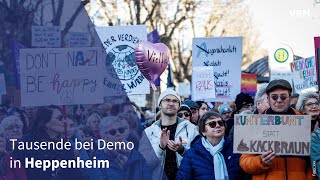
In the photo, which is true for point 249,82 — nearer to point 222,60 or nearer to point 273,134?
point 222,60

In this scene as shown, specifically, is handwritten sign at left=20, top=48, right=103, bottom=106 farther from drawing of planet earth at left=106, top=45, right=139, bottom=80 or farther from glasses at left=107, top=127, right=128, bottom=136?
drawing of planet earth at left=106, top=45, right=139, bottom=80

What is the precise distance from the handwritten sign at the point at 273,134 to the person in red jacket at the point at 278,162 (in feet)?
0.27

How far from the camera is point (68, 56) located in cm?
514

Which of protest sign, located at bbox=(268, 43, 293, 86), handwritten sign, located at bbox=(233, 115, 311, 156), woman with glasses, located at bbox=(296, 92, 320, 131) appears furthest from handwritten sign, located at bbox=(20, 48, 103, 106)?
protest sign, located at bbox=(268, 43, 293, 86)

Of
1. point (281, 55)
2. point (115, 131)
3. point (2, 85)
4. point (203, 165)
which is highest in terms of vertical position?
point (281, 55)

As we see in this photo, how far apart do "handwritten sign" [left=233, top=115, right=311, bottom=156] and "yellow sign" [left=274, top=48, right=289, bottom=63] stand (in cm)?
1205

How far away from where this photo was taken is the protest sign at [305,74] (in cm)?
1303

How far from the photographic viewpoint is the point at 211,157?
631 centimetres

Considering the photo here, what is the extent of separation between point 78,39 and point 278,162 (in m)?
1.62

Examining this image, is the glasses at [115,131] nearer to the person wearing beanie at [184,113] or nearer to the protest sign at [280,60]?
the person wearing beanie at [184,113]

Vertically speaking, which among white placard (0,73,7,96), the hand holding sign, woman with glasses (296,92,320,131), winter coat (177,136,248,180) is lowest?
winter coat (177,136,248,180)

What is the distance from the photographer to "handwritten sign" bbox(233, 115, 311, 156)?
5707 millimetres

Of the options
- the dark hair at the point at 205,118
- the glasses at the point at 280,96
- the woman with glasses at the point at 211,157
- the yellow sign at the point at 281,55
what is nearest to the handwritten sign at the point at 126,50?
the dark hair at the point at 205,118

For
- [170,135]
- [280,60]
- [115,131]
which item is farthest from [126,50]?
[280,60]
